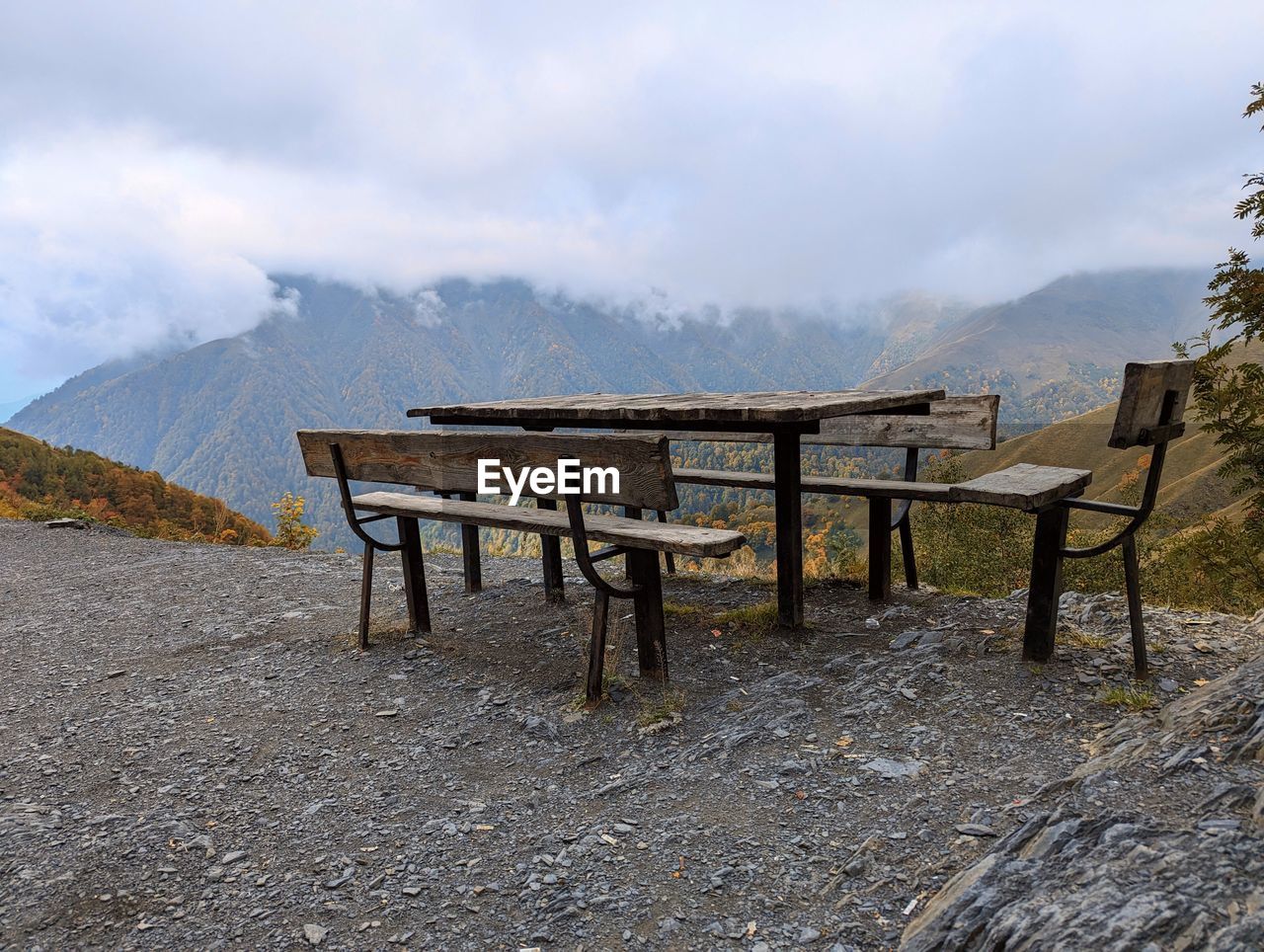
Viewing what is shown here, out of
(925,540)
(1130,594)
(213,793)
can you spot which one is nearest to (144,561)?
(213,793)

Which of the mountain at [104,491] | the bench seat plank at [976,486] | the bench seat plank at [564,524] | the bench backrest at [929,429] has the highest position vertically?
the bench backrest at [929,429]

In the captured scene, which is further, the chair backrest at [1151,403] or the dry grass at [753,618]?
the dry grass at [753,618]

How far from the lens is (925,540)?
20.4 metres

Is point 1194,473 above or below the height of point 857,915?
below

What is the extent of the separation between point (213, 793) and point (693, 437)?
158 inches

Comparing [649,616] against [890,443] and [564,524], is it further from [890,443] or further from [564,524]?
[890,443]

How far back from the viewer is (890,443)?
599 centimetres

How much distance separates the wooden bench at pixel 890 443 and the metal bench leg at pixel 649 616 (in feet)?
5.23

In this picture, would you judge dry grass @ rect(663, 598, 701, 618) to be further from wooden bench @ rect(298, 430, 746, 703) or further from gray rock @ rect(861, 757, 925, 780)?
gray rock @ rect(861, 757, 925, 780)

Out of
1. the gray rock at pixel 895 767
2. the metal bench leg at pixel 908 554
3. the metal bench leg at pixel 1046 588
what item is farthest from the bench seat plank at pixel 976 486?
the gray rock at pixel 895 767

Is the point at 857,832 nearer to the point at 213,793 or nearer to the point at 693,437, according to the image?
the point at 213,793

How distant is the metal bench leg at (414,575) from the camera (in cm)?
542

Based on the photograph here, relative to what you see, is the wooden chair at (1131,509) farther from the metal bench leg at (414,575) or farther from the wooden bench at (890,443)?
the metal bench leg at (414,575)

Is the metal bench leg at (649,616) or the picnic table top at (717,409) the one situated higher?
the picnic table top at (717,409)
